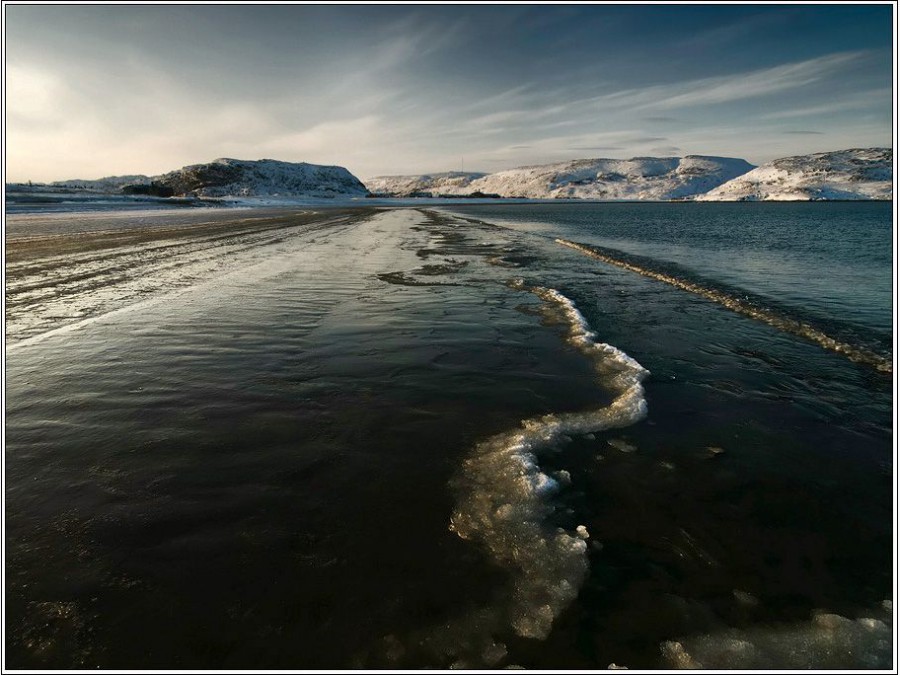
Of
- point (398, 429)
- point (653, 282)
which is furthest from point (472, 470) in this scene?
point (653, 282)

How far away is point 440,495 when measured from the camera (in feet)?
13.5

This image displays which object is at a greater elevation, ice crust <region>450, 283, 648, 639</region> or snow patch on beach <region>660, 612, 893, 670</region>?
ice crust <region>450, 283, 648, 639</region>

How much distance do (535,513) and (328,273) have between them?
14701mm

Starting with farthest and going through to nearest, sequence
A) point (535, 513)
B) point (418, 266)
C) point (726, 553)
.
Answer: point (418, 266) < point (535, 513) < point (726, 553)

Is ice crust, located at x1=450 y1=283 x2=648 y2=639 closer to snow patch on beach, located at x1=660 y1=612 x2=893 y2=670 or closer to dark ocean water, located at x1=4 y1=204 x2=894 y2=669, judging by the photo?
dark ocean water, located at x1=4 y1=204 x2=894 y2=669

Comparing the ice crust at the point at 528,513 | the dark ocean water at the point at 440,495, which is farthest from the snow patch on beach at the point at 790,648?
the ice crust at the point at 528,513

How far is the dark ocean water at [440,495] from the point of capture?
284cm

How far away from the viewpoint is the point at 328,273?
1697cm

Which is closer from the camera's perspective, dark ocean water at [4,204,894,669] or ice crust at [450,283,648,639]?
dark ocean water at [4,204,894,669]

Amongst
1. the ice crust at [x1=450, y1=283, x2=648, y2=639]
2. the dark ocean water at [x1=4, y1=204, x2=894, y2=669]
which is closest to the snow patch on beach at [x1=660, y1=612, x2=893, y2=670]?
the dark ocean water at [x1=4, y1=204, x2=894, y2=669]

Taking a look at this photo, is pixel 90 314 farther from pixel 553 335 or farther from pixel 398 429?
pixel 553 335

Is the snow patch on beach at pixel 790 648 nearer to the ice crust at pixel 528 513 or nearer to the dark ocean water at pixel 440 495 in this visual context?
the dark ocean water at pixel 440 495

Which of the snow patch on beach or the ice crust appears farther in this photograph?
the ice crust

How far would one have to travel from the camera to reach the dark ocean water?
9.31 feet
